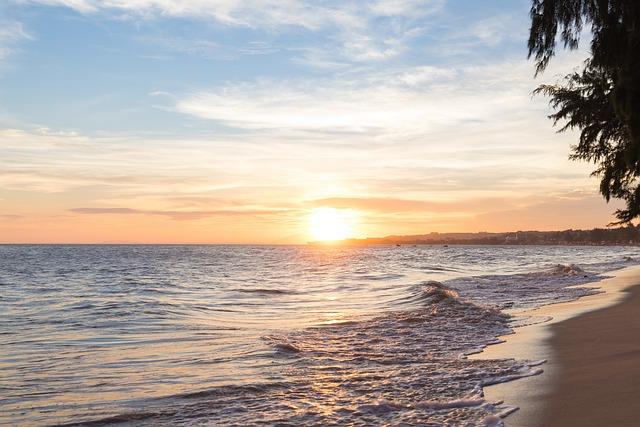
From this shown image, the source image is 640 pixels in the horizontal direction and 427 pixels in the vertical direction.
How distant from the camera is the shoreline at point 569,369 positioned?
566cm

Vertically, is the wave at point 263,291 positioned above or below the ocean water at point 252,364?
below

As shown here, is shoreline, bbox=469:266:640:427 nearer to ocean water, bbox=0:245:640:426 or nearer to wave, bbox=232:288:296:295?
ocean water, bbox=0:245:640:426

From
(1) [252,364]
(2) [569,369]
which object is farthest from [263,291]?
(2) [569,369]

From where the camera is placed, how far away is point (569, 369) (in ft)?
25.3

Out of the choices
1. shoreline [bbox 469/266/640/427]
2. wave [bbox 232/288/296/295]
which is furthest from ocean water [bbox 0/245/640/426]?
wave [bbox 232/288/296/295]

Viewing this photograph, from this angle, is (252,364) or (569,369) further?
(252,364)

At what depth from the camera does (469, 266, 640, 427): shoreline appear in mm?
5660

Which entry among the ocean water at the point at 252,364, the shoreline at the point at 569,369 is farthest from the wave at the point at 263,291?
the shoreline at the point at 569,369

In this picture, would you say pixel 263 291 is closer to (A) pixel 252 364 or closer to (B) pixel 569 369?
(A) pixel 252 364

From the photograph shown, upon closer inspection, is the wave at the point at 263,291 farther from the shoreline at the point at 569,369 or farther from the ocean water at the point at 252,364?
the shoreline at the point at 569,369

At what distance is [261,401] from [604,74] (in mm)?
8644

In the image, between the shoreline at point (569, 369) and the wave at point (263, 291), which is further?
the wave at point (263, 291)

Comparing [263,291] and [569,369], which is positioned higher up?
[569,369]

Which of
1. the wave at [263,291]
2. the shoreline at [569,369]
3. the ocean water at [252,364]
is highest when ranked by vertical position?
the shoreline at [569,369]
